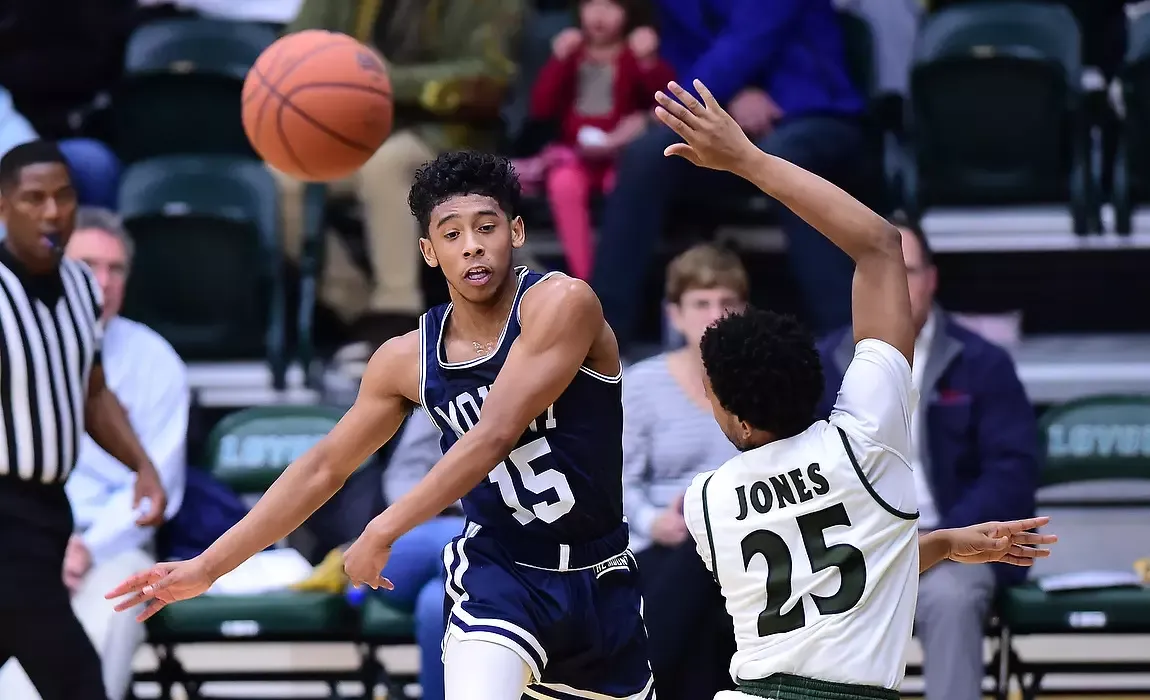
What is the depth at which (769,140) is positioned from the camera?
6.27 m

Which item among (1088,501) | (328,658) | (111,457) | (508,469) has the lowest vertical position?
(328,658)

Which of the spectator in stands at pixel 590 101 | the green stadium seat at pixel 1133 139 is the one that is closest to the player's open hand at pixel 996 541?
the spectator in stands at pixel 590 101

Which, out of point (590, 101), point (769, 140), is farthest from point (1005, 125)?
point (590, 101)

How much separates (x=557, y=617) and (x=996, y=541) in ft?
3.06

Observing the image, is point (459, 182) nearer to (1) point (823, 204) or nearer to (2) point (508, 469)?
(2) point (508, 469)

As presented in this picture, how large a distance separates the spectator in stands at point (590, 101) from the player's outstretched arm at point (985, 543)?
3284 millimetres

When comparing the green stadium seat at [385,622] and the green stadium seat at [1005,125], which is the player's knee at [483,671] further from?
the green stadium seat at [1005,125]

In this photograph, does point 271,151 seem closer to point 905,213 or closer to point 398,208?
point 398,208

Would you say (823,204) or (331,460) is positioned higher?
(823,204)

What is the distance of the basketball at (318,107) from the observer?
4.92m

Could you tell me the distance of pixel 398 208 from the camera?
264 inches

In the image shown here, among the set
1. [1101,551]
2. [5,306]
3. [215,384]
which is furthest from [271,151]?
[1101,551]

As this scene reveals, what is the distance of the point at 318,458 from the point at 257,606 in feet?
6.39

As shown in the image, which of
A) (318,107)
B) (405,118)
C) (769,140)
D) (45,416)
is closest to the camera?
(45,416)
